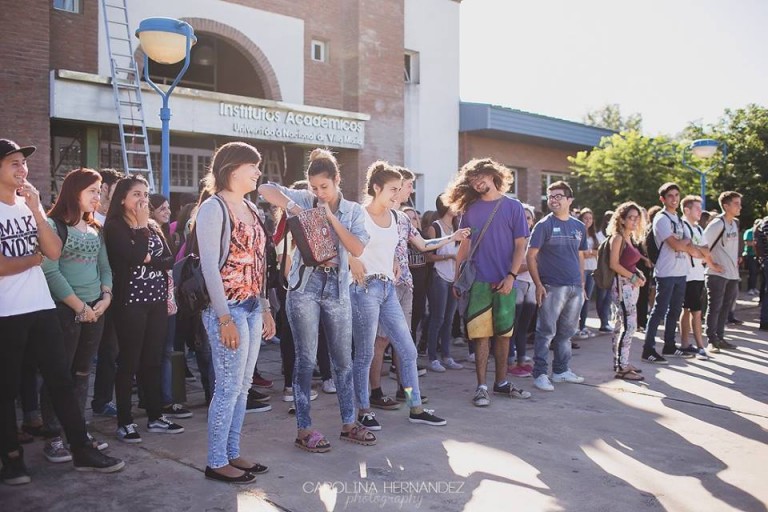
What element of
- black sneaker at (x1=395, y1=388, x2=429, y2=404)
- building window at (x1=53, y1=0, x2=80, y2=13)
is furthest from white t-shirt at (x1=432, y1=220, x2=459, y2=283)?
building window at (x1=53, y1=0, x2=80, y2=13)

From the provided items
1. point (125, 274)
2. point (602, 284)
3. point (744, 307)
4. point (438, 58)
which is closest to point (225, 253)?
point (125, 274)

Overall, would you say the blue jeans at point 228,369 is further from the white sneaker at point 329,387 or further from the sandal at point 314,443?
the white sneaker at point 329,387

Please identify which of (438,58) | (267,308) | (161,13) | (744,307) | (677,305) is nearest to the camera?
(267,308)

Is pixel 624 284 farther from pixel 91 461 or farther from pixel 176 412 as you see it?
pixel 91 461

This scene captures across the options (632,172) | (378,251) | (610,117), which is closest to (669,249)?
(378,251)

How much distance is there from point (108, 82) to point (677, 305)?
962 centimetres

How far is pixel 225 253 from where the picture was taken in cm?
404

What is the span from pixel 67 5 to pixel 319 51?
575cm

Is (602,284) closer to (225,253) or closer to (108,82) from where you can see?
(225,253)

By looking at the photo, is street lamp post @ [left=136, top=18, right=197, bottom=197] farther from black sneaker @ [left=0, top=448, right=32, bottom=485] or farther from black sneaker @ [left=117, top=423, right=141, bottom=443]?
black sneaker @ [left=0, top=448, right=32, bottom=485]

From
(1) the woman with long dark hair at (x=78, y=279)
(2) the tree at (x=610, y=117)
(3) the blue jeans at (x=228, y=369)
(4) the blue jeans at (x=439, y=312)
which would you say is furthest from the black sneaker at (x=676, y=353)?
(2) the tree at (x=610, y=117)

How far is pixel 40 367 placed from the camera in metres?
4.30

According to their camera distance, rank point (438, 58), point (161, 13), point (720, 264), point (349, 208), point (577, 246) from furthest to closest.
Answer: point (438, 58)
point (161, 13)
point (720, 264)
point (577, 246)
point (349, 208)

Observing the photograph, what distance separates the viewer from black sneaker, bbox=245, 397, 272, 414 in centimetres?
597
